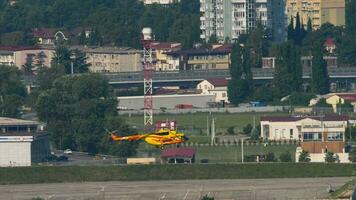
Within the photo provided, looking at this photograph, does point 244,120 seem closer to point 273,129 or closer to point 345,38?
point 273,129

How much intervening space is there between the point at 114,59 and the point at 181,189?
6821cm

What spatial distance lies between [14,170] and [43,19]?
84.8 meters

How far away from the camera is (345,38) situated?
5404 inches

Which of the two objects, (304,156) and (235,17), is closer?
(304,156)

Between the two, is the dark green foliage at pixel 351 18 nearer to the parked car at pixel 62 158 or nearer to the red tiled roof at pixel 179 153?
the red tiled roof at pixel 179 153

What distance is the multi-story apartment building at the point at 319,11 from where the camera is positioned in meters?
158

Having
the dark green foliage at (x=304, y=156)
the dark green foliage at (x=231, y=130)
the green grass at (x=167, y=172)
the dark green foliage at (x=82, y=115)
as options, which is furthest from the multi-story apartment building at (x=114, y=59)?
the green grass at (x=167, y=172)

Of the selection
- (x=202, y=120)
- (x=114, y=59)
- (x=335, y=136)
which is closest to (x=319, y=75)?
(x=202, y=120)

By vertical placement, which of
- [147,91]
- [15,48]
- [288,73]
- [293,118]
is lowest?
[293,118]

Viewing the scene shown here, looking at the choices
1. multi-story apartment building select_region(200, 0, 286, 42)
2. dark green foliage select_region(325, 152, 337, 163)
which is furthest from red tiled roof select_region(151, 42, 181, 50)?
dark green foliage select_region(325, 152, 337, 163)

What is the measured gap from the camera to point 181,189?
7225 centimetres

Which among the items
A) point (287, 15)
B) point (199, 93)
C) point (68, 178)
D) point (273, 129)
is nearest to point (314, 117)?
point (273, 129)

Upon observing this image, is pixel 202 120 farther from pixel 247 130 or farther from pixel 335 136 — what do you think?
pixel 335 136

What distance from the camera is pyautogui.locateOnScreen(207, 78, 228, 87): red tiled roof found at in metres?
120
